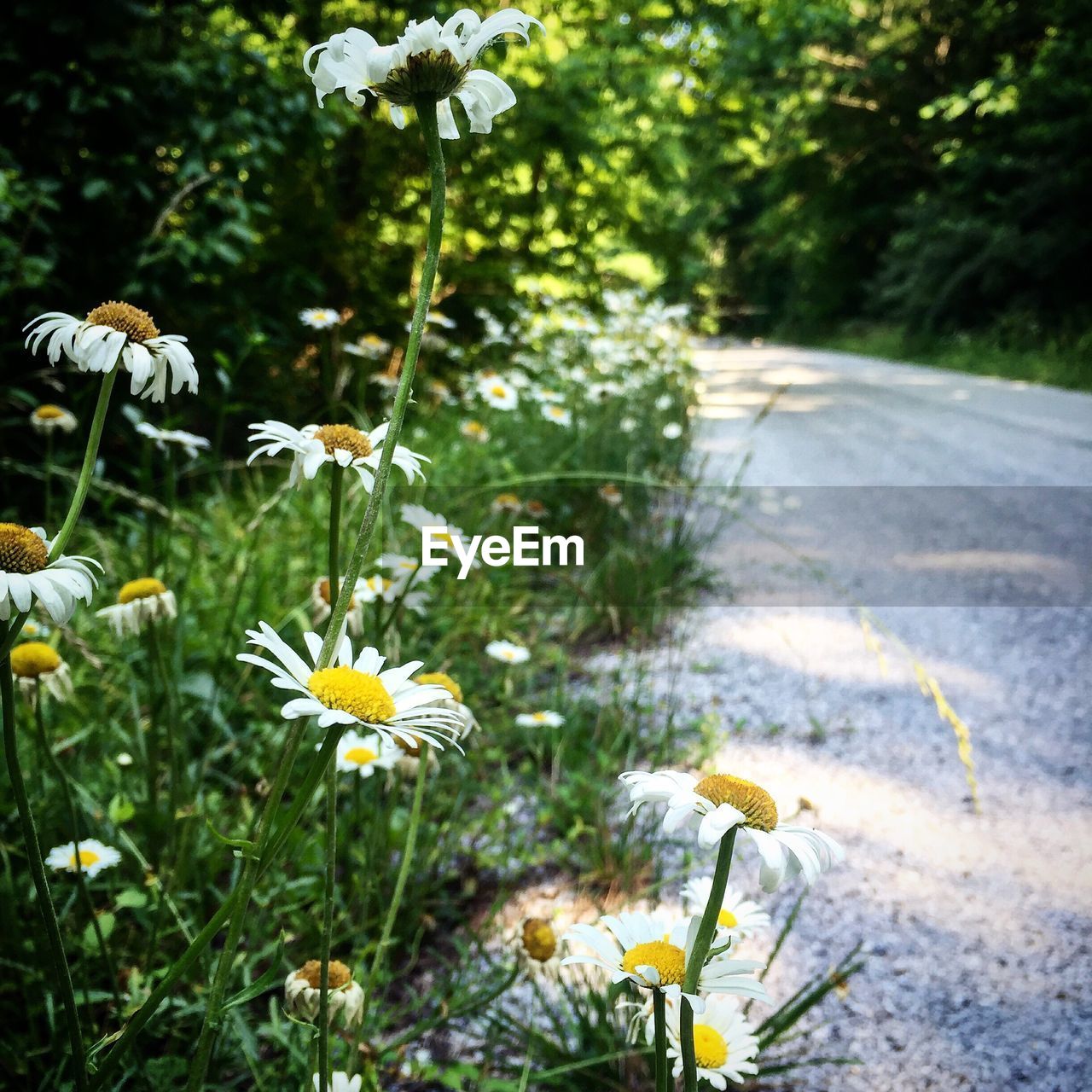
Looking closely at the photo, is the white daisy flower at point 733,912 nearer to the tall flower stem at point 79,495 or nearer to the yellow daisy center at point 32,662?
the tall flower stem at point 79,495

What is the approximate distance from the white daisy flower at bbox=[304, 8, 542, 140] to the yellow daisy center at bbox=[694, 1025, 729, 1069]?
1.97 ft

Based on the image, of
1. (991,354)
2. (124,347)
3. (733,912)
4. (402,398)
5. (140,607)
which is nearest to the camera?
(402,398)

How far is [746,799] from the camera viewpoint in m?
0.45

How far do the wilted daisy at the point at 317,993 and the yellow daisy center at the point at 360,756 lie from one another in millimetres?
308

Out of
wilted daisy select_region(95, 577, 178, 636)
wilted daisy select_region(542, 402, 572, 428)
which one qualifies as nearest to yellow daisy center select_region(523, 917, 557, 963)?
wilted daisy select_region(95, 577, 178, 636)

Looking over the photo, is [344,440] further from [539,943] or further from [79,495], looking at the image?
[539,943]

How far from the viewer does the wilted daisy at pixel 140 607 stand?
0.89 metres

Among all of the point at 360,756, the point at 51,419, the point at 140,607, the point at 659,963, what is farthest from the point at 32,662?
the point at 51,419

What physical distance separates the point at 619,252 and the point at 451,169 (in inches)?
58.5

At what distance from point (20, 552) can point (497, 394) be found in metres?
1.85

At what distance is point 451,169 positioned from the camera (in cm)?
448

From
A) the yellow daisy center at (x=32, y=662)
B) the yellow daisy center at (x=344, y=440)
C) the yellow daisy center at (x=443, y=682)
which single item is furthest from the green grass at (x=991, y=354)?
the yellow daisy center at (x=32, y=662)

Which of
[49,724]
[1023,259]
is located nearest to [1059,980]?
[49,724]

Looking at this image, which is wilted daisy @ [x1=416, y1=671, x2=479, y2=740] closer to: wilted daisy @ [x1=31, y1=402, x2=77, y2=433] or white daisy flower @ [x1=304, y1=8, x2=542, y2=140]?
white daisy flower @ [x1=304, y1=8, x2=542, y2=140]
